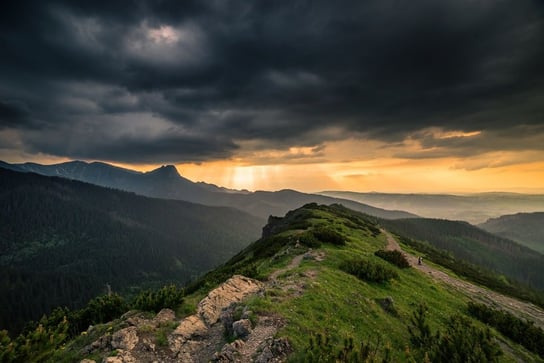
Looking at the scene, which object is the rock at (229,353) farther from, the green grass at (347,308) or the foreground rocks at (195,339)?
the green grass at (347,308)

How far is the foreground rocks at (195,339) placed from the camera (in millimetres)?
11812

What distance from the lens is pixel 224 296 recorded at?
1900 cm

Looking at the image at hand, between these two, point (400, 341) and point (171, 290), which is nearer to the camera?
point (400, 341)

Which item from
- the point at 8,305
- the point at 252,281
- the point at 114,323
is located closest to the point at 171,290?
the point at 114,323

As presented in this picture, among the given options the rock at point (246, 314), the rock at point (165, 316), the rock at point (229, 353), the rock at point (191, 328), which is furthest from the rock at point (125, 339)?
the rock at point (246, 314)

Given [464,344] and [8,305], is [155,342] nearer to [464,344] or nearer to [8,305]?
[464,344]

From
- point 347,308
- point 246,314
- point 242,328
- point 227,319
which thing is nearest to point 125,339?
point 227,319

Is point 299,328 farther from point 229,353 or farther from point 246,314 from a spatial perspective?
point 229,353

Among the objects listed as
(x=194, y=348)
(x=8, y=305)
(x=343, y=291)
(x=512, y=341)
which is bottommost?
(x=8, y=305)

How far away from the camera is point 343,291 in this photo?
746 inches

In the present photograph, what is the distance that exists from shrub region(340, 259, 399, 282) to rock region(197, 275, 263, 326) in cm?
875

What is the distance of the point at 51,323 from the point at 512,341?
4154 centimetres

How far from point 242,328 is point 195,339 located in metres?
3.04

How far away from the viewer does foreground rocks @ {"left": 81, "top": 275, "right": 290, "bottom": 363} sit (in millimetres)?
11812
